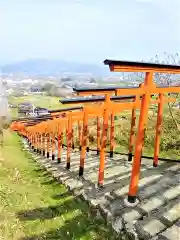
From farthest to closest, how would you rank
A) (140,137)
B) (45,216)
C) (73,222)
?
(45,216)
(73,222)
(140,137)

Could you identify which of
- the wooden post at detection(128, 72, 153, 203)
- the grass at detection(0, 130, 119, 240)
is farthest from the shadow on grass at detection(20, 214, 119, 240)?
the wooden post at detection(128, 72, 153, 203)

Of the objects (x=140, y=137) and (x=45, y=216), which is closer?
(x=140, y=137)

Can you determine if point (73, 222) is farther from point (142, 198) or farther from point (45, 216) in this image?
point (142, 198)

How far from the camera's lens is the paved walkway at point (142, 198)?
7254 mm

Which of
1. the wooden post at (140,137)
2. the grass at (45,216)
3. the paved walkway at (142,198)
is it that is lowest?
the grass at (45,216)

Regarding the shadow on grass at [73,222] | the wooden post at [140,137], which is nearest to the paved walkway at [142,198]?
the shadow on grass at [73,222]

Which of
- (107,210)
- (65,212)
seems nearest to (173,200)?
(107,210)

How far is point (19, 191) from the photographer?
11.9 m

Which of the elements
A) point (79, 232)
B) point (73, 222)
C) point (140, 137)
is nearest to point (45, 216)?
point (73, 222)

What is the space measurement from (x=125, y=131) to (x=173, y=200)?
16.9m

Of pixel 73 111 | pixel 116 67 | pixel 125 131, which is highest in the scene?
pixel 116 67

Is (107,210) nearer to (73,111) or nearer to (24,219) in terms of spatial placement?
(24,219)

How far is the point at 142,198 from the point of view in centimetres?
889

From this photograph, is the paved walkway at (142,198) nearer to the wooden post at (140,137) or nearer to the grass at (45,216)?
the grass at (45,216)
